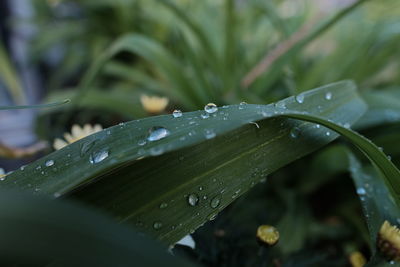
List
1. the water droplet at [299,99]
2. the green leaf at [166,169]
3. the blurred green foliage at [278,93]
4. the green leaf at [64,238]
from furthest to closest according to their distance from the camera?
the blurred green foliage at [278,93], the water droplet at [299,99], the green leaf at [166,169], the green leaf at [64,238]

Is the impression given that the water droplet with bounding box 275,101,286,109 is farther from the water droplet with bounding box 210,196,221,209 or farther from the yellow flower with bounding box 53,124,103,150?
the yellow flower with bounding box 53,124,103,150

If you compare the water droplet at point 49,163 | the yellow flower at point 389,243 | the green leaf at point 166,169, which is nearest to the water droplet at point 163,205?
the green leaf at point 166,169

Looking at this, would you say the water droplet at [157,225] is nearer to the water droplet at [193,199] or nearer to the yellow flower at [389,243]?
the water droplet at [193,199]

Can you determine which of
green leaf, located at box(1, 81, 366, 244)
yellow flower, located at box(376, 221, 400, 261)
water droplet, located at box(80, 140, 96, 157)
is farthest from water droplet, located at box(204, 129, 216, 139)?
yellow flower, located at box(376, 221, 400, 261)

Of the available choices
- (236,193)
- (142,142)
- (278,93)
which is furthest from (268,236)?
(278,93)

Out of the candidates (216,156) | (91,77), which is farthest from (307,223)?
(91,77)

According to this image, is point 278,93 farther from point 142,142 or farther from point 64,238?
point 64,238
